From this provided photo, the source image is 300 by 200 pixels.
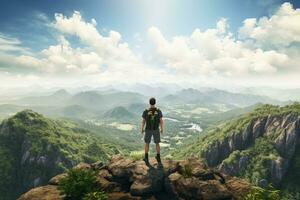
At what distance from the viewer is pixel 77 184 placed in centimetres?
2998

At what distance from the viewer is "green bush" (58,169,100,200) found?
98.2 ft

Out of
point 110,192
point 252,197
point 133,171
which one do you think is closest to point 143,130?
point 133,171

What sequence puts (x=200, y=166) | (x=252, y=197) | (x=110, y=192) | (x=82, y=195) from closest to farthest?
(x=252, y=197) < (x=82, y=195) < (x=110, y=192) < (x=200, y=166)

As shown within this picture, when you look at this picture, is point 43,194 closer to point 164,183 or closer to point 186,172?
point 164,183

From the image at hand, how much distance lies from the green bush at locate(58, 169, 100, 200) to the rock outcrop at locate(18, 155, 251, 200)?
4.97 feet

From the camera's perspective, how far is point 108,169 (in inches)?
1490

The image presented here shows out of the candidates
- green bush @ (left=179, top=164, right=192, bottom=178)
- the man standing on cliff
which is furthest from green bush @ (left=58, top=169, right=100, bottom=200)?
green bush @ (left=179, top=164, right=192, bottom=178)

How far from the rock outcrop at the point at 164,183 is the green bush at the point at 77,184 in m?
A: 1.51

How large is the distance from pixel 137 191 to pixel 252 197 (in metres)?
11.2

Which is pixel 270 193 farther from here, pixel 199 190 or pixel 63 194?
pixel 63 194

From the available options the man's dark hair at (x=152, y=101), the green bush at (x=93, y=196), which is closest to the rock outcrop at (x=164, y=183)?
the green bush at (x=93, y=196)

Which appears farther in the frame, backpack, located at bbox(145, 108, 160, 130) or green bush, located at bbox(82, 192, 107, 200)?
backpack, located at bbox(145, 108, 160, 130)

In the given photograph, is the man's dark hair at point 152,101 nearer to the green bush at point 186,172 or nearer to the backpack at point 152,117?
the backpack at point 152,117

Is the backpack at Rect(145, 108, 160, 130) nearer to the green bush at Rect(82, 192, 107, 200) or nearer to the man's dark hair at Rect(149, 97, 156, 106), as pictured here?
the man's dark hair at Rect(149, 97, 156, 106)
